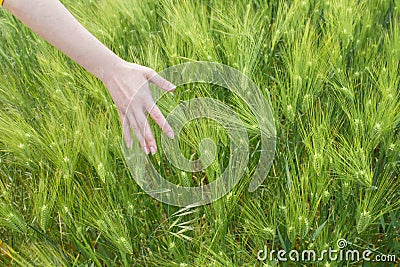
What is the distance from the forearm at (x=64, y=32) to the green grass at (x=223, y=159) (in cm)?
14

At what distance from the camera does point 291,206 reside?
786mm

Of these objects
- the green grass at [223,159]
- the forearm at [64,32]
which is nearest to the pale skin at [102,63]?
the forearm at [64,32]

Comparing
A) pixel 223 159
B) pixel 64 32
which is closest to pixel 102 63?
pixel 64 32

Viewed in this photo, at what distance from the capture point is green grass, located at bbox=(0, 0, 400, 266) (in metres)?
0.82

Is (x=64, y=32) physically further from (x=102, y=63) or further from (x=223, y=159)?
(x=223, y=159)

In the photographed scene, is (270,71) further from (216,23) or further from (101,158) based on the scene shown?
(101,158)

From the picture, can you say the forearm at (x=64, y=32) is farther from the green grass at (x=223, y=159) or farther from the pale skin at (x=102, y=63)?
the green grass at (x=223, y=159)

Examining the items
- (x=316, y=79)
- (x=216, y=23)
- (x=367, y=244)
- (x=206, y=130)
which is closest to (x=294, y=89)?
(x=316, y=79)

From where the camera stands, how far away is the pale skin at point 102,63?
0.79 meters

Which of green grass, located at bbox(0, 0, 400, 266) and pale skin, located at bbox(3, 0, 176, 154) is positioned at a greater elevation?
pale skin, located at bbox(3, 0, 176, 154)

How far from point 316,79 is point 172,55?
263mm

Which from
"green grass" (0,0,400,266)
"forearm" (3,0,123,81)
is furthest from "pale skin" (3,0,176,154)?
"green grass" (0,0,400,266)

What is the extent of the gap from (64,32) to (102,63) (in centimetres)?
7

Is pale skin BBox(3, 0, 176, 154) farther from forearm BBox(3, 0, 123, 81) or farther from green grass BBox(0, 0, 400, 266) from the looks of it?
green grass BBox(0, 0, 400, 266)
